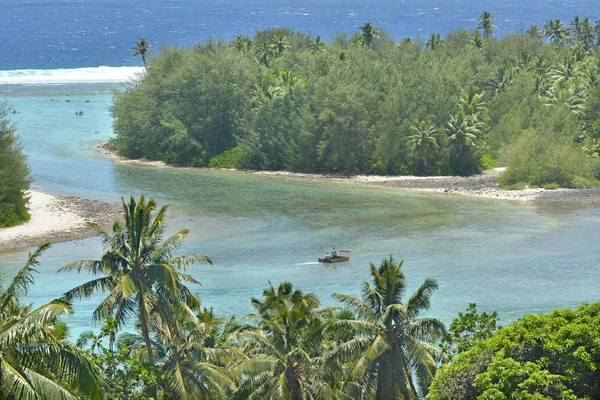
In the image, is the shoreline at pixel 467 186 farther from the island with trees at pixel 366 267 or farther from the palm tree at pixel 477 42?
the palm tree at pixel 477 42

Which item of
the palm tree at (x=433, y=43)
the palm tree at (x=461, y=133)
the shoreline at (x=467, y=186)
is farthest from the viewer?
the palm tree at (x=433, y=43)

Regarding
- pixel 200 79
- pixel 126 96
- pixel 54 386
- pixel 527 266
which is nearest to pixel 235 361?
pixel 54 386

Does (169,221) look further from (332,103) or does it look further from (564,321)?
(564,321)

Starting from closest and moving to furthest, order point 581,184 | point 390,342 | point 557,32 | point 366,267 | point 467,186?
point 390,342
point 366,267
point 581,184
point 467,186
point 557,32

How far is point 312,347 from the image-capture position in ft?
96.8

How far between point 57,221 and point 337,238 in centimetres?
2151

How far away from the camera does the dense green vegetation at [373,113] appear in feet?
290

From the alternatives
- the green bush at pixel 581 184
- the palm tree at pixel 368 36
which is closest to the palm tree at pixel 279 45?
the palm tree at pixel 368 36

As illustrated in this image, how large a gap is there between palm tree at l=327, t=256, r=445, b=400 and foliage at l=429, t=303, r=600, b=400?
2.84 meters

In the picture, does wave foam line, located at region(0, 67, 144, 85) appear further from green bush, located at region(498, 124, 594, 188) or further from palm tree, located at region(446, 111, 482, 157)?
green bush, located at region(498, 124, 594, 188)

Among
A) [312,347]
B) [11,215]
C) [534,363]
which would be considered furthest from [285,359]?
[11,215]

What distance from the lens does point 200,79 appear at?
324 feet

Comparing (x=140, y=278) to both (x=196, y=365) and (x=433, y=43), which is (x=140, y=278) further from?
(x=433, y=43)

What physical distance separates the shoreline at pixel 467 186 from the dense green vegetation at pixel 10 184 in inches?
1138
